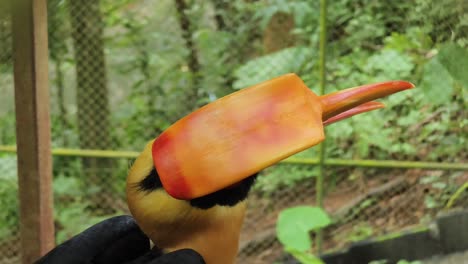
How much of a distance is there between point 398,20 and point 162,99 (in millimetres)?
1201

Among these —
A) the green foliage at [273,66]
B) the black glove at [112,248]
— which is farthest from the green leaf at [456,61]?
the green foliage at [273,66]

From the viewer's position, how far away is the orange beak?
36.2 inches

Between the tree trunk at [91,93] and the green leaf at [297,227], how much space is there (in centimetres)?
152

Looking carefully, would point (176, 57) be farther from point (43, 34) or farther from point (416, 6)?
Result: point (43, 34)

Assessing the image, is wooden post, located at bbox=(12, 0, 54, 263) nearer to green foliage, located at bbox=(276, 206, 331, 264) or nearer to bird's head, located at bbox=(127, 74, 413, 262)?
bird's head, located at bbox=(127, 74, 413, 262)

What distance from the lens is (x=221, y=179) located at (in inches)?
36.9

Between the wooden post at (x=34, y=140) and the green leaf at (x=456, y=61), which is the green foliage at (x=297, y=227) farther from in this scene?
the green leaf at (x=456, y=61)

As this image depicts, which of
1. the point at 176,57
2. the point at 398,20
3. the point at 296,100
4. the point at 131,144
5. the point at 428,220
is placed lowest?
the point at 428,220

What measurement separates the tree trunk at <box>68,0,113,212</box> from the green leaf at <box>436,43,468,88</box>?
2145 mm

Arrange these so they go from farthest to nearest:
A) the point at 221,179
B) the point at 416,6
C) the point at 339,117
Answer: the point at 416,6 → the point at 339,117 → the point at 221,179

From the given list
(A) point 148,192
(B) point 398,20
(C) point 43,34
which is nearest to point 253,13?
(B) point 398,20

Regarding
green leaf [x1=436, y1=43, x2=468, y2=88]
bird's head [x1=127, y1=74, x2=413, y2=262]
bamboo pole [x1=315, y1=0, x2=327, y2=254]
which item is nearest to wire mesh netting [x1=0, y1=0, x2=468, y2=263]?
bamboo pole [x1=315, y1=0, x2=327, y2=254]

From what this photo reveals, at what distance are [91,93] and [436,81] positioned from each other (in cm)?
180

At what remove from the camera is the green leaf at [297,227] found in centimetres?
133
